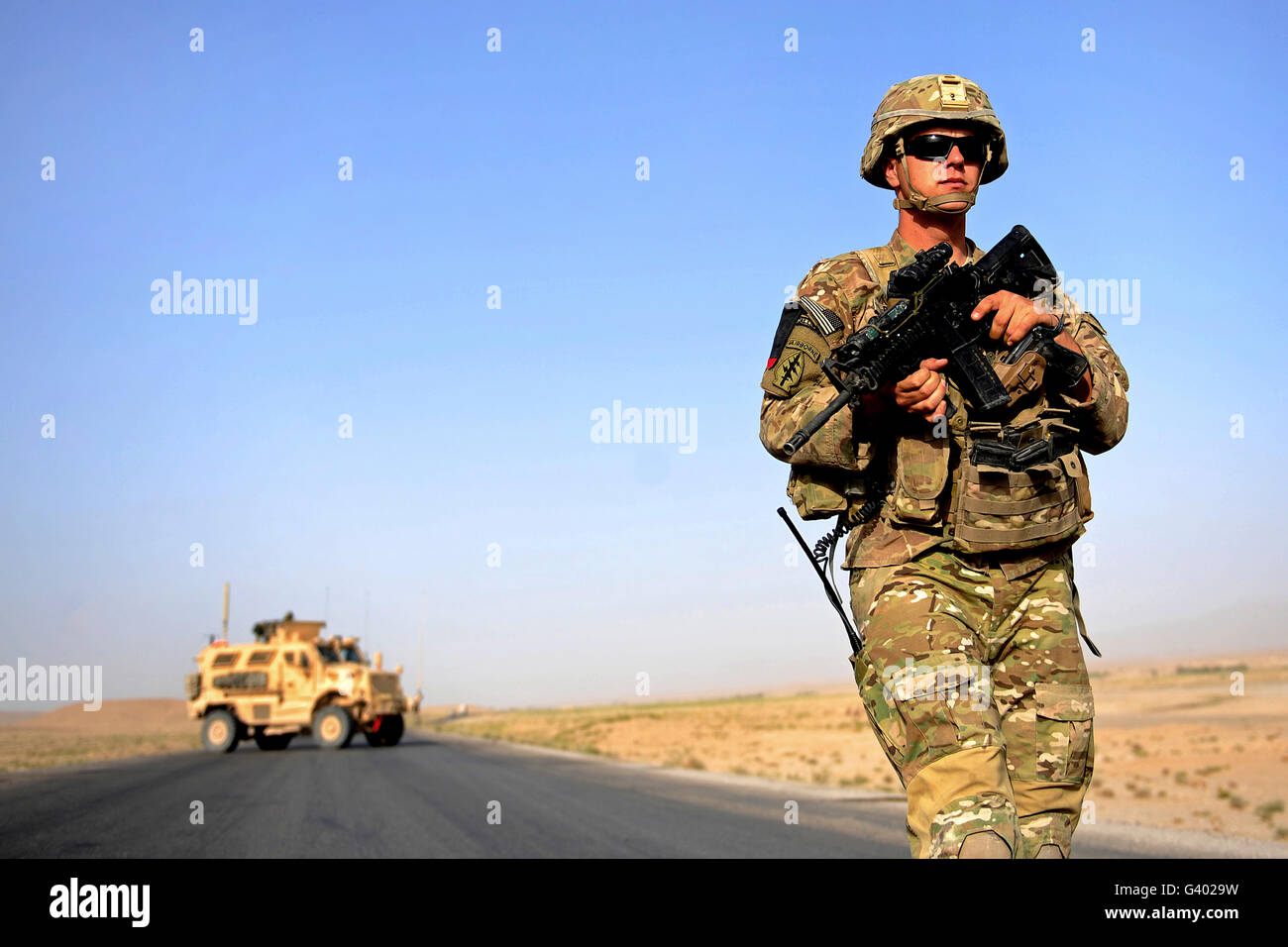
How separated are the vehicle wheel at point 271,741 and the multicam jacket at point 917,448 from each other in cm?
3051

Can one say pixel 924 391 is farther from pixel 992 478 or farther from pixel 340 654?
pixel 340 654

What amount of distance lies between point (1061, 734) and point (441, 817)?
9605mm

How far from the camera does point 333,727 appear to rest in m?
29.0

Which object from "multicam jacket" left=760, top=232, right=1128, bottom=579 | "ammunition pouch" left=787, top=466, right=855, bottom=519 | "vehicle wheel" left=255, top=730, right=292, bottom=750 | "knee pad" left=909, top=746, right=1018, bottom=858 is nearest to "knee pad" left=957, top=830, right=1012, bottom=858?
"knee pad" left=909, top=746, right=1018, bottom=858

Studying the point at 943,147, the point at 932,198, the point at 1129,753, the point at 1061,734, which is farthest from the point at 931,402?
the point at 1129,753

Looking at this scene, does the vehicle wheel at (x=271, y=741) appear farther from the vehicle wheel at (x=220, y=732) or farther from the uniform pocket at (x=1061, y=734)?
the uniform pocket at (x=1061, y=734)

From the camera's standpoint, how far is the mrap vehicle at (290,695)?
29.0m

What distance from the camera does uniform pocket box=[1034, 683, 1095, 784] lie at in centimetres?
260

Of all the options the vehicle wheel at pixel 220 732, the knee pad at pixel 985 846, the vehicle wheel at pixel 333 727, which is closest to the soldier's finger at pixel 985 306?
the knee pad at pixel 985 846

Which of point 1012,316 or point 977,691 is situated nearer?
point 977,691

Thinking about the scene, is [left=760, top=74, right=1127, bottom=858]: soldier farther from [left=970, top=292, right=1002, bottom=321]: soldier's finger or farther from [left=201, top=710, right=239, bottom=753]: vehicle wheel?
[left=201, top=710, right=239, bottom=753]: vehicle wheel

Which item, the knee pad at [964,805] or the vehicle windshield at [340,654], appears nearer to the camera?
the knee pad at [964,805]
